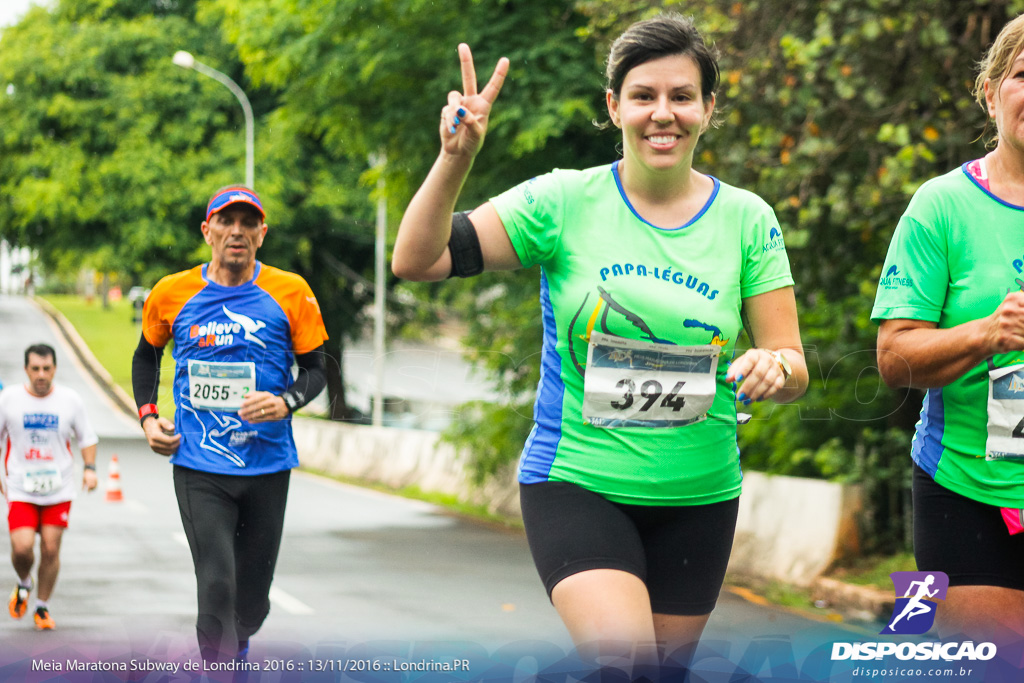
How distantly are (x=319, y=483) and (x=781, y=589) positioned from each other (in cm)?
939

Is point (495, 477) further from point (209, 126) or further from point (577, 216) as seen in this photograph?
point (209, 126)

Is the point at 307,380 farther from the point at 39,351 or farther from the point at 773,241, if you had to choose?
the point at 39,351

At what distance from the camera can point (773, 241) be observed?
10.1 ft

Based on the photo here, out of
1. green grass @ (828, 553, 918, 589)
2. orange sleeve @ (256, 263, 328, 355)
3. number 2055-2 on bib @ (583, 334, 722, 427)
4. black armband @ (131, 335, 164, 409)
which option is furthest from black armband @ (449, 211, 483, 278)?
green grass @ (828, 553, 918, 589)

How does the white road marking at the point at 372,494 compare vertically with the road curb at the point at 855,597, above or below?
below

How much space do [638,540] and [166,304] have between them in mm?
2364

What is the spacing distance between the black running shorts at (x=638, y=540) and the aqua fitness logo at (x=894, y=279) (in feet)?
2.03

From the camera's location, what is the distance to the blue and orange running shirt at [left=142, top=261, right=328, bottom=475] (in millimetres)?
4609

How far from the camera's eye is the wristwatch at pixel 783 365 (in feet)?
9.37

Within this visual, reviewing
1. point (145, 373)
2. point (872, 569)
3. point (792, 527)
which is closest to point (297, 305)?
point (145, 373)

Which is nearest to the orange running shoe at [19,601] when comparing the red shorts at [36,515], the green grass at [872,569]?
the red shorts at [36,515]

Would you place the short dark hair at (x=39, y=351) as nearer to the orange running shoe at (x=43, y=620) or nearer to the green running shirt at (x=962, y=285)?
the orange running shoe at (x=43, y=620)

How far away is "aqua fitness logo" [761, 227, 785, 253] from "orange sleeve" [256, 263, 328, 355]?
2.10 metres

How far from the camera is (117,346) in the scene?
31812mm
